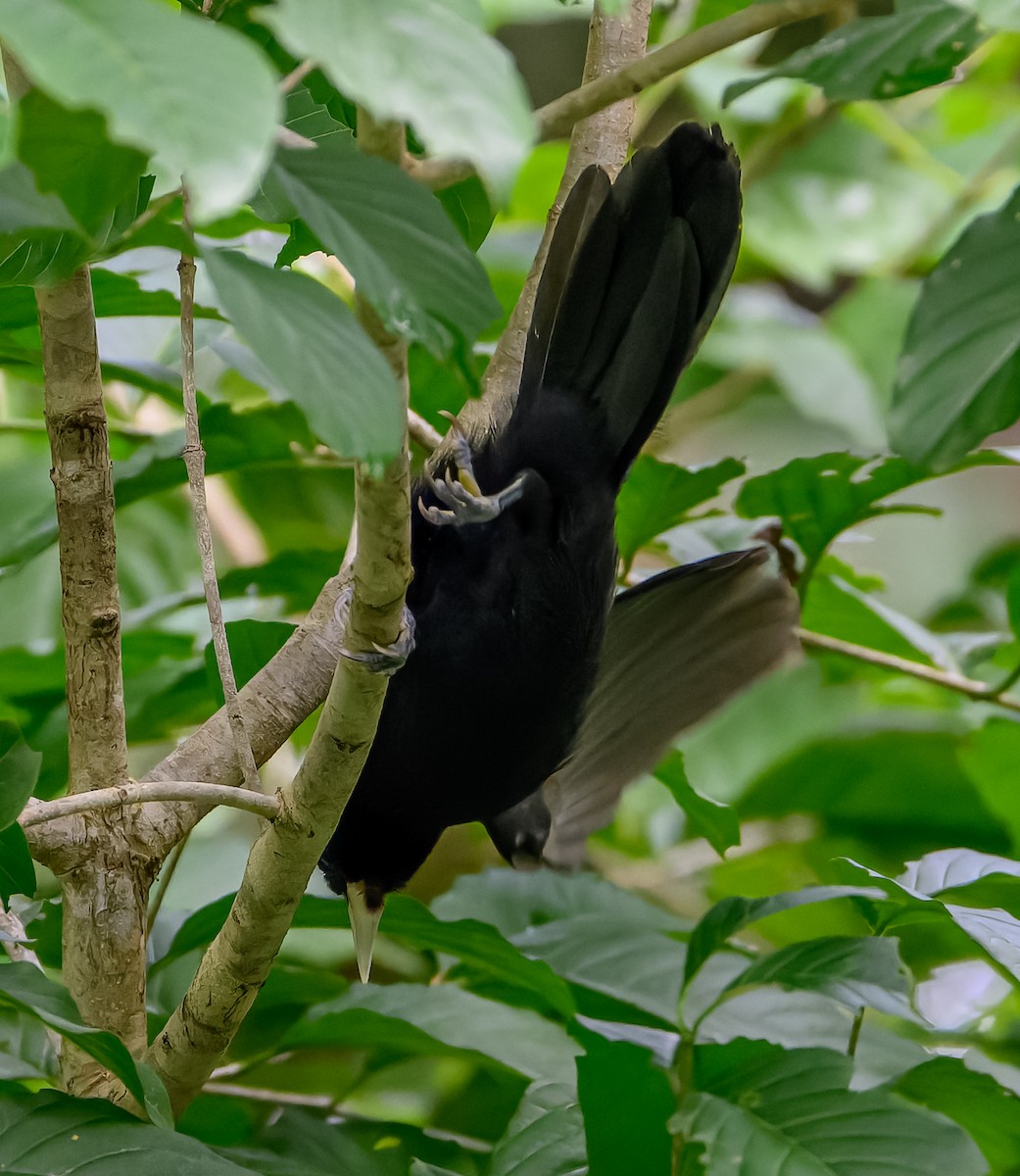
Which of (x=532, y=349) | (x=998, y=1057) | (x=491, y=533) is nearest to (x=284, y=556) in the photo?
(x=491, y=533)

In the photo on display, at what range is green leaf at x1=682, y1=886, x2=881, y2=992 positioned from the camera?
1.03m

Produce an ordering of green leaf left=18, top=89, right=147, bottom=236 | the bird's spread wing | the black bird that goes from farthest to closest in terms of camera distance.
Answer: the bird's spread wing, the black bird, green leaf left=18, top=89, right=147, bottom=236

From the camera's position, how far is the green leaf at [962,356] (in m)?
0.80

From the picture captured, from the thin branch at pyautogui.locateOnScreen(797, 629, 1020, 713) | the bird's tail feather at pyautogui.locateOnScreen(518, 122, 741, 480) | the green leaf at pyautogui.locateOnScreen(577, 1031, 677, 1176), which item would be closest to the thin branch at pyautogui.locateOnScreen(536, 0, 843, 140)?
the bird's tail feather at pyautogui.locateOnScreen(518, 122, 741, 480)

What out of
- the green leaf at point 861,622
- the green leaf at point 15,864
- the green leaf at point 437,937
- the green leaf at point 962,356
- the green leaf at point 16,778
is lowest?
the green leaf at point 437,937

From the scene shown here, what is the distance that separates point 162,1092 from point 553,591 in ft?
2.12

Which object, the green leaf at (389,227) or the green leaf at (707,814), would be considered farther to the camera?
the green leaf at (707,814)

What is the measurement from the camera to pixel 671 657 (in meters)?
1.59

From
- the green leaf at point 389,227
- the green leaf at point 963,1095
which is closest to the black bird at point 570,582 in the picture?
the green leaf at point 963,1095

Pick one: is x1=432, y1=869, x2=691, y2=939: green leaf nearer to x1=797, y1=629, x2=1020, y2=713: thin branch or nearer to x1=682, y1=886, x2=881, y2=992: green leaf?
x1=682, y1=886, x2=881, y2=992: green leaf

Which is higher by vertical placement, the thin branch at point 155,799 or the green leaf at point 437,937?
the thin branch at point 155,799

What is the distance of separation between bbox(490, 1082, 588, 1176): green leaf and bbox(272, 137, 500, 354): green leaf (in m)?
0.70

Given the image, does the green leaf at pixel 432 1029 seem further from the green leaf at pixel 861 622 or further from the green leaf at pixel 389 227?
the green leaf at pixel 389 227

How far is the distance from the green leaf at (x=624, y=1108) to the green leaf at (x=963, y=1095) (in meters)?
0.20
